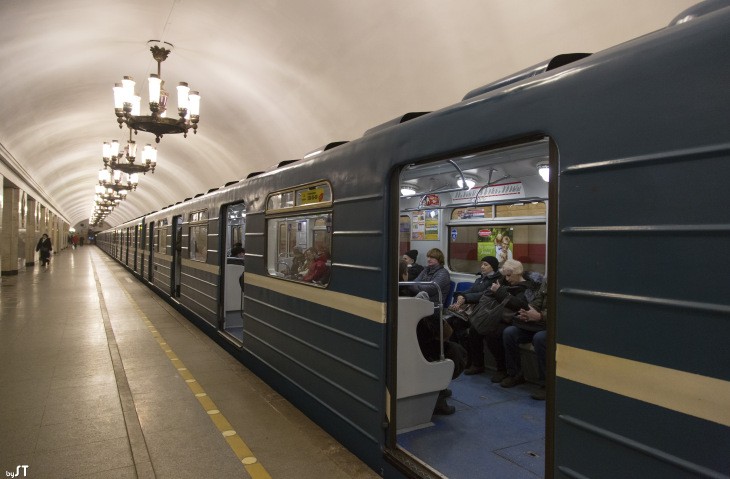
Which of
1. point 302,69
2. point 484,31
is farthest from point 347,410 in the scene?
point 302,69

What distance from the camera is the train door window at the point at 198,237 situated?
7684 millimetres

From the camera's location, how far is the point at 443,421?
12.3 ft

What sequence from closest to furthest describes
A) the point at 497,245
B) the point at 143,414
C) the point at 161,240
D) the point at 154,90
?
the point at 143,414 < the point at 497,245 < the point at 154,90 < the point at 161,240

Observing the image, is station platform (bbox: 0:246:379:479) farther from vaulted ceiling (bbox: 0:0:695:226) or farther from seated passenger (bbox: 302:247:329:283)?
A: vaulted ceiling (bbox: 0:0:695:226)

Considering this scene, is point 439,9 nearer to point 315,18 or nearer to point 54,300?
point 315,18

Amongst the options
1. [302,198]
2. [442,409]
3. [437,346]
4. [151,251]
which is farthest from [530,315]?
[151,251]

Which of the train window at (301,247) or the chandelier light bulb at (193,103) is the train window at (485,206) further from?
the chandelier light bulb at (193,103)

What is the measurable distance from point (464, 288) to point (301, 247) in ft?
10.4

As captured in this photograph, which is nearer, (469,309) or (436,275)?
(469,309)

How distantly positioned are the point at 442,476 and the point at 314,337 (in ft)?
5.23

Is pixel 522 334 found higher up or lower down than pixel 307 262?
lower down

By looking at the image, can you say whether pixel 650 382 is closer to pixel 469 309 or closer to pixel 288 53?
pixel 469 309

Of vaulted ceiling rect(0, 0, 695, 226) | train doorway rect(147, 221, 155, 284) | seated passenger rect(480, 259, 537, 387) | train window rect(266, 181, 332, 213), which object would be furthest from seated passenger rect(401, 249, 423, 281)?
train doorway rect(147, 221, 155, 284)

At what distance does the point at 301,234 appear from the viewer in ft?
14.6
